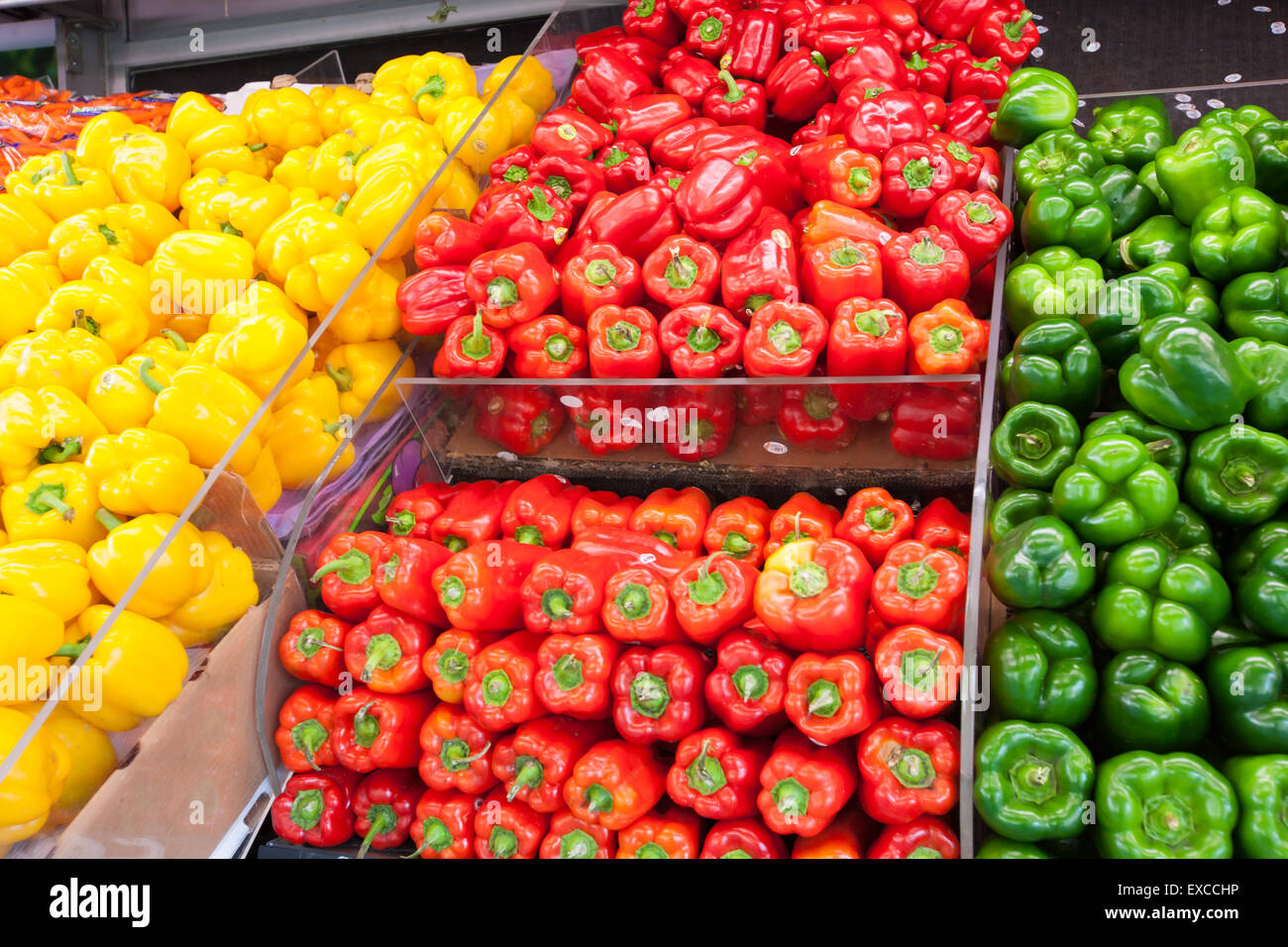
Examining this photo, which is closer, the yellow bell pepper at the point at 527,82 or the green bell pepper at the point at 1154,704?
the green bell pepper at the point at 1154,704

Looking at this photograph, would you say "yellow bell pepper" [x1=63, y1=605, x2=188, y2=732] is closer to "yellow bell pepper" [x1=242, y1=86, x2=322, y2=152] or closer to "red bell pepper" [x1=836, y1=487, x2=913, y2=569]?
"red bell pepper" [x1=836, y1=487, x2=913, y2=569]

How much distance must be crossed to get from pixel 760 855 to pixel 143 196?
294cm

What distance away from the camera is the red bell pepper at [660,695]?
73.4 inches

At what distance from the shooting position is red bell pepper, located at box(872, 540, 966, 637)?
1769 millimetres

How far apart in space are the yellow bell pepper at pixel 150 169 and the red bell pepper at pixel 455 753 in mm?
2234

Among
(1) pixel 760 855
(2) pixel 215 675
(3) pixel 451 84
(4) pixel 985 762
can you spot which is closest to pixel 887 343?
(4) pixel 985 762

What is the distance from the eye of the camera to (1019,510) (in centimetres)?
180

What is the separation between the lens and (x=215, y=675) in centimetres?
212

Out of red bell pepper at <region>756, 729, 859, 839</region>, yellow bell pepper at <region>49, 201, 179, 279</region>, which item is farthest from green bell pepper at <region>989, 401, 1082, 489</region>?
yellow bell pepper at <region>49, 201, 179, 279</region>

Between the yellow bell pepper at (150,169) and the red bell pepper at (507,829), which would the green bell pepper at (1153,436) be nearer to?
the red bell pepper at (507,829)

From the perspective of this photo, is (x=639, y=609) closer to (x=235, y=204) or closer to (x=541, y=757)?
(x=541, y=757)

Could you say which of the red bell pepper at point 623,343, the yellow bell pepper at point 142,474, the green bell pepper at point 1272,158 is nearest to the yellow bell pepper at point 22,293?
the yellow bell pepper at point 142,474

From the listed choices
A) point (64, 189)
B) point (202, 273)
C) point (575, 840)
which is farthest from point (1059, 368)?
point (64, 189)

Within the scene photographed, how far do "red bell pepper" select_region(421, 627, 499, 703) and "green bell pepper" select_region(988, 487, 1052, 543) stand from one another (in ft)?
3.69
